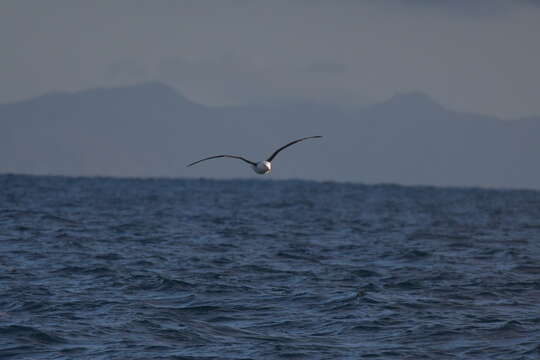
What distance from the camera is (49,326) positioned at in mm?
21594

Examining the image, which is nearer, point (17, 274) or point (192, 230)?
point (17, 274)

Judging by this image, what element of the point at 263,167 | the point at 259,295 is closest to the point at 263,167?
the point at 263,167

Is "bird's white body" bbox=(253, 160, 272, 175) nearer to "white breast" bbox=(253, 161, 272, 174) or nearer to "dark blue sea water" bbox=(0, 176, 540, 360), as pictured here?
"white breast" bbox=(253, 161, 272, 174)

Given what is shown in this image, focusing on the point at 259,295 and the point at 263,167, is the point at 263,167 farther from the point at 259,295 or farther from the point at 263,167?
the point at 259,295

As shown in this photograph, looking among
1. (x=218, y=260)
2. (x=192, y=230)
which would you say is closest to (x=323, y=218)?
(x=192, y=230)

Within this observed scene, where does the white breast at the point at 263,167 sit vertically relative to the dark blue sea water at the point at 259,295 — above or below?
above

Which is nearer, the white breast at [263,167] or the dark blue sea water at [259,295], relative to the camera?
the dark blue sea water at [259,295]

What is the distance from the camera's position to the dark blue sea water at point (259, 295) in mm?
20641

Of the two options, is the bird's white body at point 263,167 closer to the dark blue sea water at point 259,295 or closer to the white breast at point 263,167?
the white breast at point 263,167

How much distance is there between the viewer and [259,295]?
26.3 metres

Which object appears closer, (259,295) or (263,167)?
(259,295)

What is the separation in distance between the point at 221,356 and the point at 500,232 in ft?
122

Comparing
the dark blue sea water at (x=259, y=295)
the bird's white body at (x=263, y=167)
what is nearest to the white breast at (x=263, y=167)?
the bird's white body at (x=263, y=167)

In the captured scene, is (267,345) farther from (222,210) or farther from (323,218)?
(222,210)
